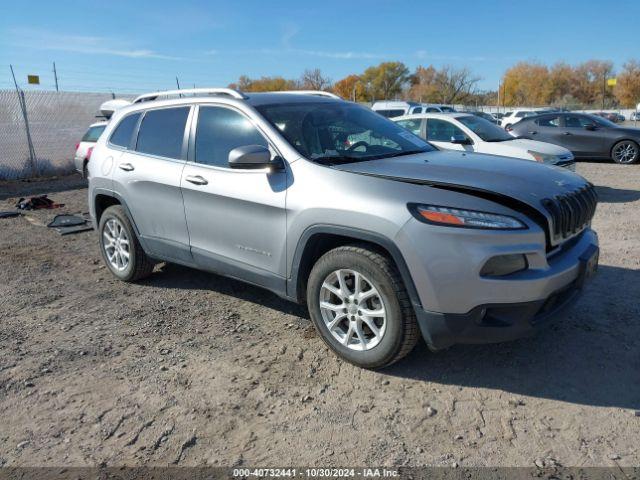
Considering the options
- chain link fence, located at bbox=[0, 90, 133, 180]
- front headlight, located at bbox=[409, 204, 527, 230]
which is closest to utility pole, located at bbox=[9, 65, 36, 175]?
chain link fence, located at bbox=[0, 90, 133, 180]

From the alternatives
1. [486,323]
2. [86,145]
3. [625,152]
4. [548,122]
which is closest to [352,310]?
[486,323]

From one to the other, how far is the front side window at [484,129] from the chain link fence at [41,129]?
38.9 feet

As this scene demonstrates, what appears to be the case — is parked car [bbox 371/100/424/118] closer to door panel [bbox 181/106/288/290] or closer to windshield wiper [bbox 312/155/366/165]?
door panel [bbox 181/106/288/290]

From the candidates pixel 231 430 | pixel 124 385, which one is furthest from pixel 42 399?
pixel 231 430

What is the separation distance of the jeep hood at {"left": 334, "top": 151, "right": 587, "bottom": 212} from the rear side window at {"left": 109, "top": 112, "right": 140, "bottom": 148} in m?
2.47

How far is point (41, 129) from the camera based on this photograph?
50.3 ft

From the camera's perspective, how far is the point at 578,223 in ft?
11.0

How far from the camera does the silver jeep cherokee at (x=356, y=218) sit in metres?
2.92

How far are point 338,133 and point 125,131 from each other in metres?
2.25

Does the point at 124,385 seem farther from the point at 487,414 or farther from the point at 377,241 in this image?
the point at 487,414

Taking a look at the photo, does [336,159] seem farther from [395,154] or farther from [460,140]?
[460,140]

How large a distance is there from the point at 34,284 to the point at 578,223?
4941mm

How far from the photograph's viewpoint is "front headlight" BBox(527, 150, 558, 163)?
854cm

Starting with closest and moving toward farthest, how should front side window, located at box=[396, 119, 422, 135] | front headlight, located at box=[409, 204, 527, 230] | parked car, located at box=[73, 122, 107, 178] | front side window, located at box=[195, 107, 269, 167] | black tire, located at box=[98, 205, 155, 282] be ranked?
front headlight, located at box=[409, 204, 527, 230] → front side window, located at box=[195, 107, 269, 167] → black tire, located at box=[98, 205, 155, 282] → front side window, located at box=[396, 119, 422, 135] → parked car, located at box=[73, 122, 107, 178]
